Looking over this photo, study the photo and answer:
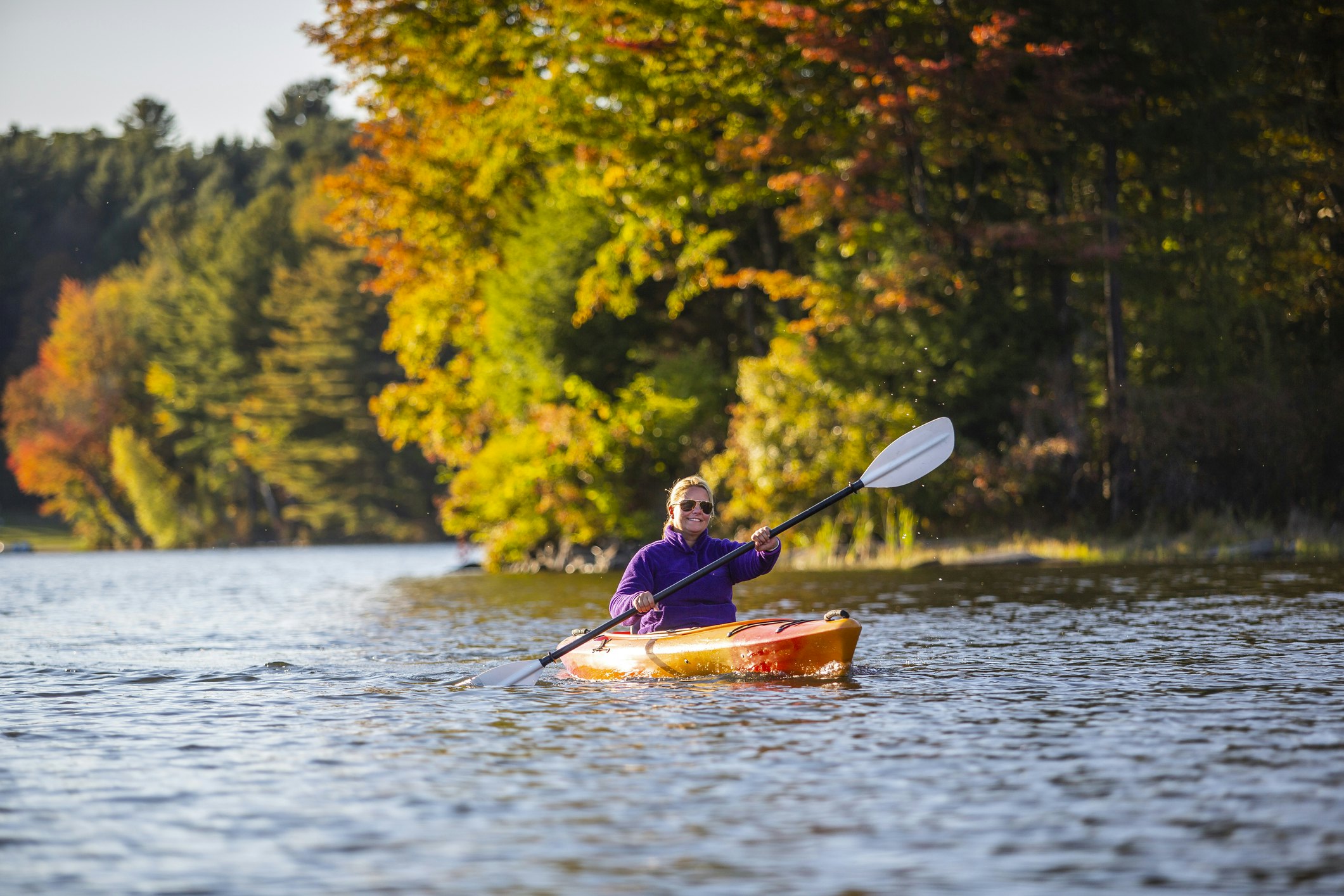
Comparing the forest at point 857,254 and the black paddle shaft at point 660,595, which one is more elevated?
the forest at point 857,254

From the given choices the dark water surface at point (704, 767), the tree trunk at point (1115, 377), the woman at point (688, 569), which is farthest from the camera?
the tree trunk at point (1115, 377)

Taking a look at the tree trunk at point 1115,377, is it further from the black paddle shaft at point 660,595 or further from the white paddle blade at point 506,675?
the white paddle blade at point 506,675

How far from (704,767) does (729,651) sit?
299 cm

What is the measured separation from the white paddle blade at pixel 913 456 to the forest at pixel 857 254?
8735 millimetres

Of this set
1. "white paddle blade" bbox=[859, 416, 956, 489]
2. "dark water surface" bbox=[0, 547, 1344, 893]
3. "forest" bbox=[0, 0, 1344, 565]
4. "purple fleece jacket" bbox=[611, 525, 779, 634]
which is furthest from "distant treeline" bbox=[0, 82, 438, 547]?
"purple fleece jacket" bbox=[611, 525, 779, 634]

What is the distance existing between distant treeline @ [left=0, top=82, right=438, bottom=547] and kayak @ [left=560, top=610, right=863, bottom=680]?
4514 centimetres

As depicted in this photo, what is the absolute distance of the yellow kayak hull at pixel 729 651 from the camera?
914cm

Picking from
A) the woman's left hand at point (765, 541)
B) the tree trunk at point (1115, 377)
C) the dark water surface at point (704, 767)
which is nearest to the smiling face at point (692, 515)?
the woman's left hand at point (765, 541)

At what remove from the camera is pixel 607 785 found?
6156 mm

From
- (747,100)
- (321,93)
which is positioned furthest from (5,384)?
(747,100)

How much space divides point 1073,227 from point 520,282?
9251 mm

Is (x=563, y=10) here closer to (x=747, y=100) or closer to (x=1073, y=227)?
(x=747, y=100)

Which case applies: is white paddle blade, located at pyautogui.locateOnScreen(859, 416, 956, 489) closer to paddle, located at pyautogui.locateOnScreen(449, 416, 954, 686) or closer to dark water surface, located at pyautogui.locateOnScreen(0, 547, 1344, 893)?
paddle, located at pyautogui.locateOnScreen(449, 416, 954, 686)

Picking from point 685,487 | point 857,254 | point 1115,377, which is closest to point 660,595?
point 685,487
